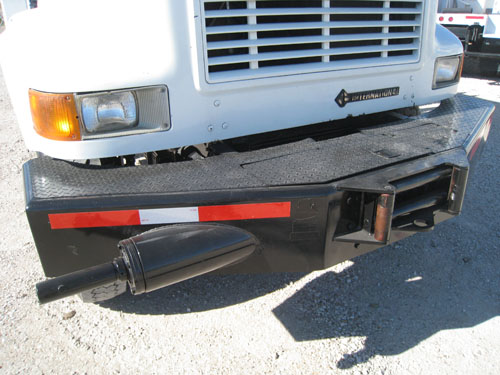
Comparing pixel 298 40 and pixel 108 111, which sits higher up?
pixel 298 40

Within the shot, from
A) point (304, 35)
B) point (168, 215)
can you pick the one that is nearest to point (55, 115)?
point (168, 215)

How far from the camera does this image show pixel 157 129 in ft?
7.20

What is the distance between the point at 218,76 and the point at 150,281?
1.08 m

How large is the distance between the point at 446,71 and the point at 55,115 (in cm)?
268

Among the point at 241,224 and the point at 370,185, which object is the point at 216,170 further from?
the point at 370,185

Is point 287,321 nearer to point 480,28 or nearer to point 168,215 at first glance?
point 168,215

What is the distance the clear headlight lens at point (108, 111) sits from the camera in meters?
2.04

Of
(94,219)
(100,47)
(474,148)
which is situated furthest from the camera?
(474,148)

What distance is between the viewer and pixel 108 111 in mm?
Result: 2076

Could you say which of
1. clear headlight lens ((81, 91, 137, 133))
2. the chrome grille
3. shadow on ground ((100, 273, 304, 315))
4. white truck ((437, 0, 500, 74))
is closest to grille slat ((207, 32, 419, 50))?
the chrome grille

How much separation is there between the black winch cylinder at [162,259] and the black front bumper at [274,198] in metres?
0.08

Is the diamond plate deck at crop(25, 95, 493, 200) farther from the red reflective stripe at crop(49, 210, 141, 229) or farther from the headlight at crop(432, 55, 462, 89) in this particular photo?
the headlight at crop(432, 55, 462, 89)

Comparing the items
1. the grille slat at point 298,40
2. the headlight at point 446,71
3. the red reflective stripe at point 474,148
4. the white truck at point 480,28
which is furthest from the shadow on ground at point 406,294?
the white truck at point 480,28

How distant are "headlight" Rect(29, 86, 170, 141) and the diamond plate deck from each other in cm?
19
